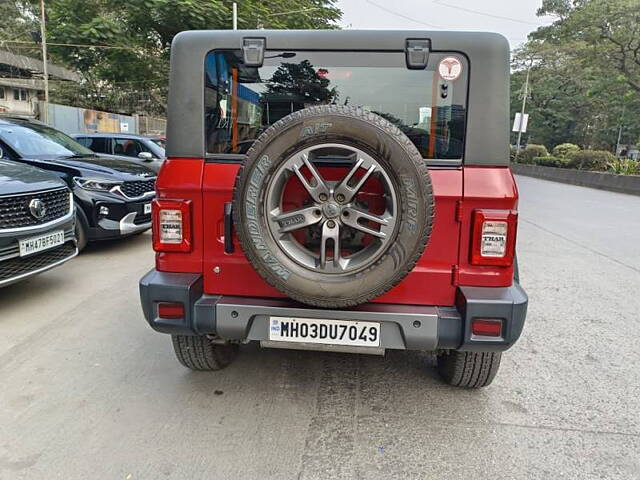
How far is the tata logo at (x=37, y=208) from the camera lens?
4219 millimetres

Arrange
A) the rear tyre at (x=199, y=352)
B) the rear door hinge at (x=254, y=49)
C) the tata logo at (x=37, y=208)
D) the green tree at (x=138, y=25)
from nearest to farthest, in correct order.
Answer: the rear door hinge at (x=254, y=49) → the rear tyre at (x=199, y=352) → the tata logo at (x=37, y=208) → the green tree at (x=138, y=25)

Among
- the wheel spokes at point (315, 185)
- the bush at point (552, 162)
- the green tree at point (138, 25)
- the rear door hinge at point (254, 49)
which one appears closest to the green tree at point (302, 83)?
the rear door hinge at point (254, 49)

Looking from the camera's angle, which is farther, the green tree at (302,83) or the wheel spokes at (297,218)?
the green tree at (302,83)

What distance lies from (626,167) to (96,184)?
21258 mm

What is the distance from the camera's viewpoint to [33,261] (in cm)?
429

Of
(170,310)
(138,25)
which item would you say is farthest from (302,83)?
(138,25)

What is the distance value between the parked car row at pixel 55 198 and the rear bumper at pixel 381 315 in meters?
2.18

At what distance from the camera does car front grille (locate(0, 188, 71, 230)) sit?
13.0ft

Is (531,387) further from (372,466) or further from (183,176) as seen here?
(183,176)

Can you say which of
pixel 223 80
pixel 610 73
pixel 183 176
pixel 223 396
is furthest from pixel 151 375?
pixel 610 73

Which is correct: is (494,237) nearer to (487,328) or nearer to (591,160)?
(487,328)

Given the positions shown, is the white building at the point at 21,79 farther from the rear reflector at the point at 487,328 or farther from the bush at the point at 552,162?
the rear reflector at the point at 487,328

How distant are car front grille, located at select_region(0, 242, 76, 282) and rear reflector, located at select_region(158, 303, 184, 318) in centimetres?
220

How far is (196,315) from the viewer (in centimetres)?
257
